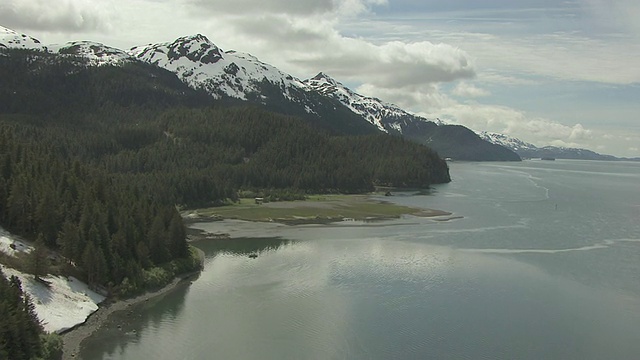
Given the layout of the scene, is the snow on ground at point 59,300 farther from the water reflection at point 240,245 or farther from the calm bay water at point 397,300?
the water reflection at point 240,245

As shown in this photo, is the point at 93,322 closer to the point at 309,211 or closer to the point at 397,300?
the point at 397,300

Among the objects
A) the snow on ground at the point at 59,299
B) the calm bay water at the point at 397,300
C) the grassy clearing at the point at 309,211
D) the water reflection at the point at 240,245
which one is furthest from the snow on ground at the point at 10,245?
the grassy clearing at the point at 309,211

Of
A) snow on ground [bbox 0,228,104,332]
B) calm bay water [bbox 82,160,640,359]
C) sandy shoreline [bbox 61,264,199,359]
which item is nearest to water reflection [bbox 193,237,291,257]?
calm bay water [bbox 82,160,640,359]

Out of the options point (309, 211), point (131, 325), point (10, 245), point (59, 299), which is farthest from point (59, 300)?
point (309, 211)

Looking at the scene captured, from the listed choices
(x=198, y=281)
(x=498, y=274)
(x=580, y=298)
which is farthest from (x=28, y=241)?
(x=580, y=298)

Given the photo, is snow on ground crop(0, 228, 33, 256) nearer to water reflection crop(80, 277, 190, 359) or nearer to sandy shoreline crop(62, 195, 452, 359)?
sandy shoreline crop(62, 195, 452, 359)

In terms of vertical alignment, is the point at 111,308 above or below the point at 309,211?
below
